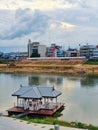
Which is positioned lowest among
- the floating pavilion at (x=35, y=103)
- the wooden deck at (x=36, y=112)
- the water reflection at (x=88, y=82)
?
the water reflection at (x=88, y=82)

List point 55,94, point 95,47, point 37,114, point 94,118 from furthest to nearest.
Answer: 1. point 95,47
2. point 55,94
3. point 37,114
4. point 94,118

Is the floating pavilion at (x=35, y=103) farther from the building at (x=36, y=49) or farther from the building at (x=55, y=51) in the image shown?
the building at (x=36, y=49)

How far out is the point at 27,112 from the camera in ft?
106

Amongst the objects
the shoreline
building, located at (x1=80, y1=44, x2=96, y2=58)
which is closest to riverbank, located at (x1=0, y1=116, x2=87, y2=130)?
the shoreline

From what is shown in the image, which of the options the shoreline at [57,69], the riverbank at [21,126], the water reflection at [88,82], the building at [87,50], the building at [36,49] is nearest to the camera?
the riverbank at [21,126]

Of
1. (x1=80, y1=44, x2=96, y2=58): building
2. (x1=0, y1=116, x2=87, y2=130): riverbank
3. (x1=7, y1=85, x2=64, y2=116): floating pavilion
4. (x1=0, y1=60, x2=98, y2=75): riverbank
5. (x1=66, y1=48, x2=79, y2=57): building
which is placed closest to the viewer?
(x1=0, y1=116, x2=87, y2=130): riverbank

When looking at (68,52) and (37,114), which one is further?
(68,52)

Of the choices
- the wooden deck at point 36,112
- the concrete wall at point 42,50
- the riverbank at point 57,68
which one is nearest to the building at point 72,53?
the concrete wall at point 42,50

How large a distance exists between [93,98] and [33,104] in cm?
1125

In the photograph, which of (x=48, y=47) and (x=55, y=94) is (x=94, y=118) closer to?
(x=55, y=94)

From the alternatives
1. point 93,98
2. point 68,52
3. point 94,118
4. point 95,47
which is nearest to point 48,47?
point 68,52

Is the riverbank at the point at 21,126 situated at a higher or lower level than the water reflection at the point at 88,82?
higher

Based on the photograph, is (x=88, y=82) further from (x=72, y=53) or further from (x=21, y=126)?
(x=72, y=53)

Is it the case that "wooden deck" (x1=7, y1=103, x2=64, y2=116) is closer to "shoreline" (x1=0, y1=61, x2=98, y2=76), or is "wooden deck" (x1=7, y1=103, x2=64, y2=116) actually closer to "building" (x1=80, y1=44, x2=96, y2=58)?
"shoreline" (x1=0, y1=61, x2=98, y2=76)
